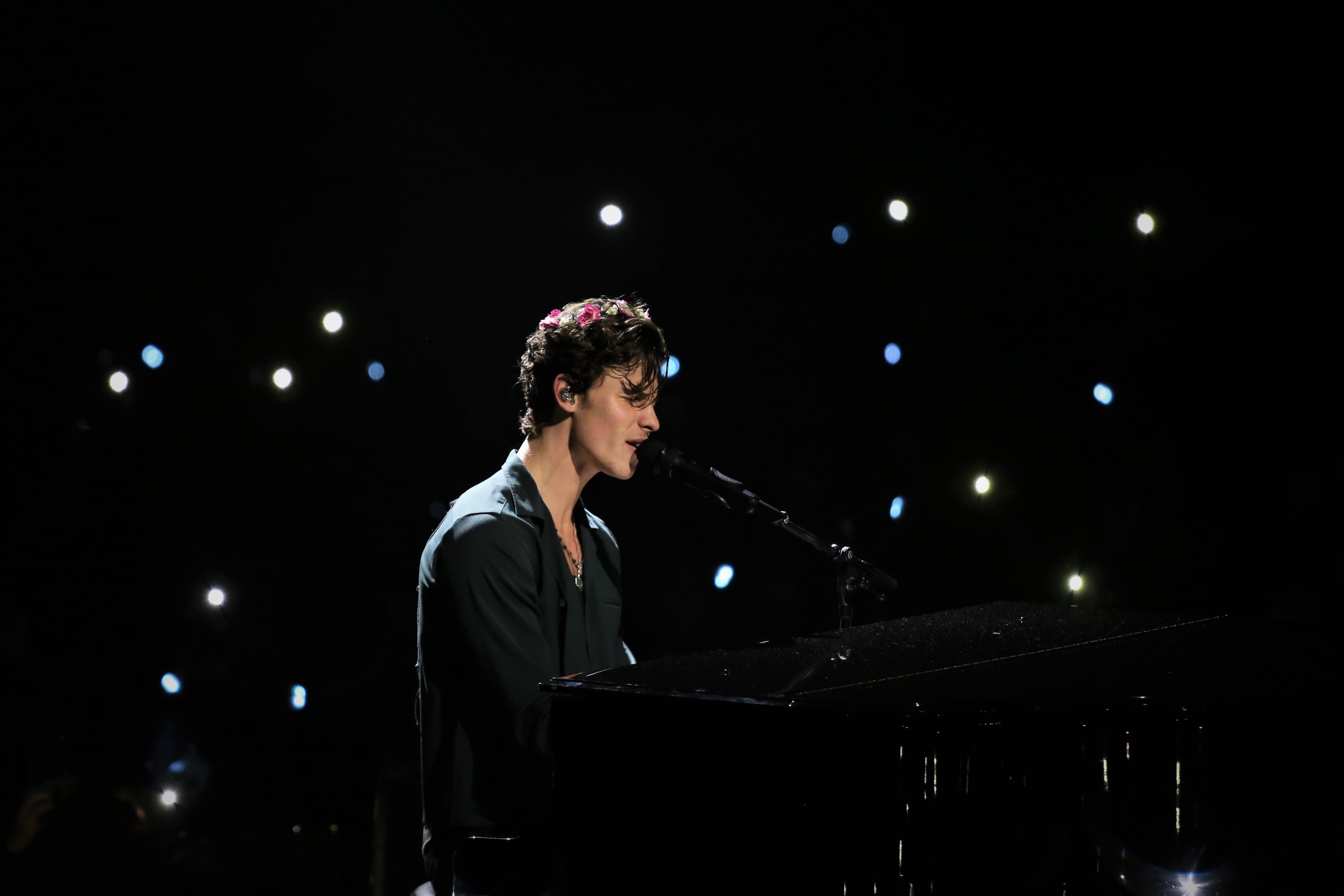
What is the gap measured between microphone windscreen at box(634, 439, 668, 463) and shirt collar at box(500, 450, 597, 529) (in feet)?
Answer: 0.76

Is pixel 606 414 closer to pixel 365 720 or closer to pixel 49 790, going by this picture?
pixel 365 720

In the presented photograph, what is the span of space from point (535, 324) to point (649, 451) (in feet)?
3.11

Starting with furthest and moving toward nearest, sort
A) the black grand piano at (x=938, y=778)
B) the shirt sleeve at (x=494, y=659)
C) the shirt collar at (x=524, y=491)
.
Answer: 1. the shirt collar at (x=524, y=491)
2. the shirt sleeve at (x=494, y=659)
3. the black grand piano at (x=938, y=778)

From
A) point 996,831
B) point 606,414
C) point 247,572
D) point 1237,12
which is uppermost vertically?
point 1237,12

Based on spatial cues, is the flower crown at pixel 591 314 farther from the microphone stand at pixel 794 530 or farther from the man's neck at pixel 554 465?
the microphone stand at pixel 794 530

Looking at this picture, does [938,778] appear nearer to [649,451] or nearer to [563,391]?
[649,451]

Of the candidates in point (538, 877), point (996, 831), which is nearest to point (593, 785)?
point (538, 877)

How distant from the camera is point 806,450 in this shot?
270cm

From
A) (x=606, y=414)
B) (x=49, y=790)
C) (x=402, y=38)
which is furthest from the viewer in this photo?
(x=402, y=38)

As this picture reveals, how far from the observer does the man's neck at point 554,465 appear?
75.3 inches

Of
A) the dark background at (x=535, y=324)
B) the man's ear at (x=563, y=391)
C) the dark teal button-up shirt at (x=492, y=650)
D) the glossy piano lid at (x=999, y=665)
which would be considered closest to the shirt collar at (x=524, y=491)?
the dark teal button-up shirt at (x=492, y=650)

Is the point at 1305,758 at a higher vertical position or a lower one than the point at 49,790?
higher

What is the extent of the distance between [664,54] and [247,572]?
5.13 feet

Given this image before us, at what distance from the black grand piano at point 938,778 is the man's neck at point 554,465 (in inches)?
24.9
